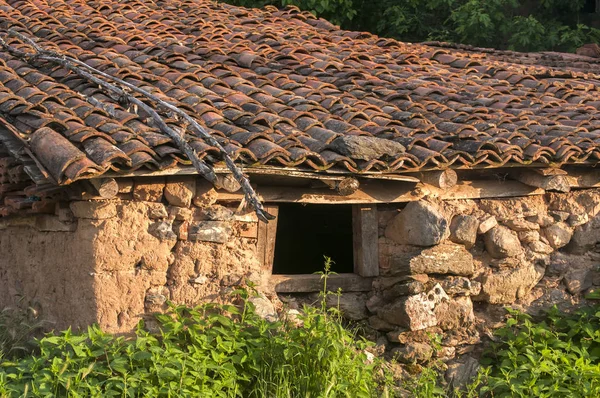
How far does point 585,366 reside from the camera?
19.3ft

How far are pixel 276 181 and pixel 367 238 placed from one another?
93 cm

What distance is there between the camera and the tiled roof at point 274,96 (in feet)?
18.7

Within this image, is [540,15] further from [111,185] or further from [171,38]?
[111,185]

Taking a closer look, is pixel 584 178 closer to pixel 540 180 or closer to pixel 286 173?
pixel 540 180

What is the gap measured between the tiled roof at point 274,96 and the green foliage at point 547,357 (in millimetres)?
1286

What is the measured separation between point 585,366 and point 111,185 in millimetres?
3436

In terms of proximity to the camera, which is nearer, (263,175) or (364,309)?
(263,175)

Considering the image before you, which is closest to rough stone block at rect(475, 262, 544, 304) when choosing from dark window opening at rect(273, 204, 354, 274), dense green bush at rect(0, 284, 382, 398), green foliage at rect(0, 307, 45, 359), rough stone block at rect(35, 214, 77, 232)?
Result: dense green bush at rect(0, 284, 382, 398)

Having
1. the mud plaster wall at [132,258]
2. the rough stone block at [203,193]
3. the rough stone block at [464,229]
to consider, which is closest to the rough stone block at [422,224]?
the rough stone block at [464,229]

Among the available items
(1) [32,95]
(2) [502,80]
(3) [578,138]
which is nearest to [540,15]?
(2) [502,80]

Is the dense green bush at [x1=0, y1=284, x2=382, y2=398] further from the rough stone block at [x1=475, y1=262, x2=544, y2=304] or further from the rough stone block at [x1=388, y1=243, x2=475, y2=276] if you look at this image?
the rough stone block at [x1=475, y1=262, x2=544, y2=304]

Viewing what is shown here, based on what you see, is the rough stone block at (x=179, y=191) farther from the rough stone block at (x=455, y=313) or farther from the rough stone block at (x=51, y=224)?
the rough stone block at (x=455, y=313)

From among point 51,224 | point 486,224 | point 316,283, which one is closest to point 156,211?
point 51,224

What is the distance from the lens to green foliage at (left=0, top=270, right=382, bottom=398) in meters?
4.95
